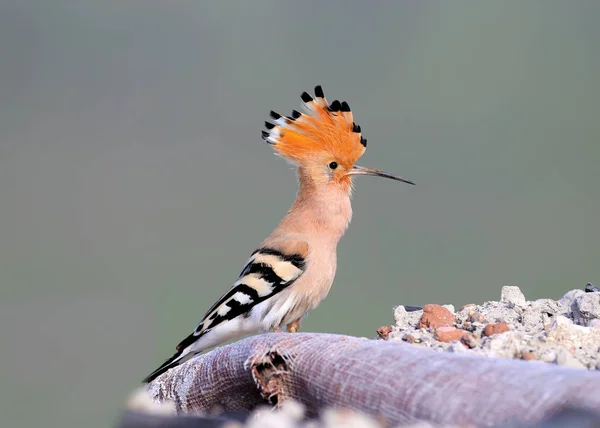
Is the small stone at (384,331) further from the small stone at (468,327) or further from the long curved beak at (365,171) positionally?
the long curved beak at (365,171)

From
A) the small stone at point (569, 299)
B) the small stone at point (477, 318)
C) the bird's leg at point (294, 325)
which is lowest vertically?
the bird's leg at point (294, 325)

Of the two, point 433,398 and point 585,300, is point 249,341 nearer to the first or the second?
point 433,398

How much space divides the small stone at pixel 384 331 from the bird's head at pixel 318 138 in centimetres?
65

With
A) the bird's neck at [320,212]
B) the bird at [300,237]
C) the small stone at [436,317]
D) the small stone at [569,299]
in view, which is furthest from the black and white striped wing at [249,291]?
the small stone at [569,299]

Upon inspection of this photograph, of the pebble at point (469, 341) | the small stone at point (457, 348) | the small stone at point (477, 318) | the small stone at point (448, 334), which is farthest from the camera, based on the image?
the small stone at point (477, 318)

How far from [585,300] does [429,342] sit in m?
0.73

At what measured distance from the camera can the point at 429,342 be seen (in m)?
2.46

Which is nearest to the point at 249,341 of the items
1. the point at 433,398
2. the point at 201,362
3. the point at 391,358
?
the point at 201,362

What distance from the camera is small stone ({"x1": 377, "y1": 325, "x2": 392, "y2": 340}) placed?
2.74 metres

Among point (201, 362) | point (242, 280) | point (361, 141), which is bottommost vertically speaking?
point (201, 362)

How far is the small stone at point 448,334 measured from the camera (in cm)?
247

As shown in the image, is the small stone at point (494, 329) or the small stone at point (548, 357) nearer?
the small stone at point (548, 357)

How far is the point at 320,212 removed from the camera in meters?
3.13

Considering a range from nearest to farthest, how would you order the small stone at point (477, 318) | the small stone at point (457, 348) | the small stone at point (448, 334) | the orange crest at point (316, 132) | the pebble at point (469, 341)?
the small stone at point (457, 348), the pebble at point (469, 341), the small stone at point (448, 334), the small stone at point (477, 318), the orange crest at point (316, 132)
